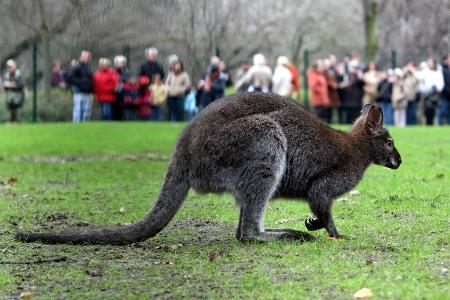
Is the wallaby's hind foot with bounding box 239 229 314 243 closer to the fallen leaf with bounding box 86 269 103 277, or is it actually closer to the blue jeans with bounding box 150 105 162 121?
the fallen leaf with bounding box 86 269 103 277

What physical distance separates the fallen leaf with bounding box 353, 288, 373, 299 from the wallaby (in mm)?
2068

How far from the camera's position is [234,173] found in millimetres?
6609

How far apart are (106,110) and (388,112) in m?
13.1

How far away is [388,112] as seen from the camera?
1182 inches

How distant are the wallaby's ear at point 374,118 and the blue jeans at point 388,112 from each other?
22.1 m

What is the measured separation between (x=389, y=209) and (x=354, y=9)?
37.3m

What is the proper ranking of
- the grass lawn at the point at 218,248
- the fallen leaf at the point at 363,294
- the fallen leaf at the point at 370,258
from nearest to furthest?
the fallen leaf at the point at 363,294 < the grass lawn at the point at 218,248 < the fallen leaf at the point at 370,258

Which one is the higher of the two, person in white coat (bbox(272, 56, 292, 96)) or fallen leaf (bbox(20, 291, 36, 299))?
person in white coat (bbox(272, 56, 292, 96))

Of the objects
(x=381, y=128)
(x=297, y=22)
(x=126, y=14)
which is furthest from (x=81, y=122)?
(x=297, y=22)

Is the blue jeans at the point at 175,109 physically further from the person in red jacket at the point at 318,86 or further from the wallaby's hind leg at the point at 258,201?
the wallaby's hind leg at the point at 258,201

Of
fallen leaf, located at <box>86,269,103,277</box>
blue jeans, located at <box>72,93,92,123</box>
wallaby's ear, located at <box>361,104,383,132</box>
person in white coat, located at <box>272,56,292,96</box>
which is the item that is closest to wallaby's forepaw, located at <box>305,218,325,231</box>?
wallaby's ear, located at <box>361,104,383,132</box>

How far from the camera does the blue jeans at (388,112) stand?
96.5ft

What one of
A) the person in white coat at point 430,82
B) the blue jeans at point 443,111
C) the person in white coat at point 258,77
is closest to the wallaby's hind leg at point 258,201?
the person in white coat at point 258,77

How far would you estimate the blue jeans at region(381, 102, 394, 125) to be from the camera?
96.5ft
